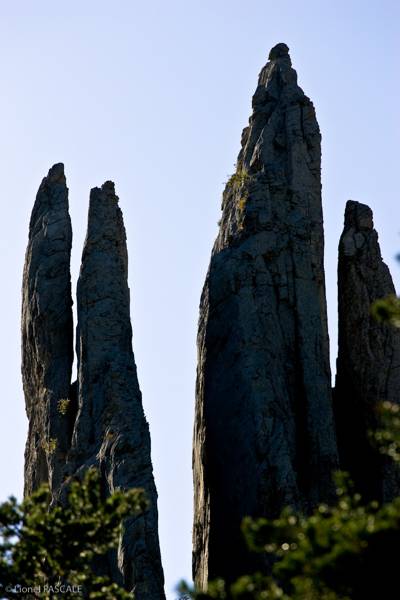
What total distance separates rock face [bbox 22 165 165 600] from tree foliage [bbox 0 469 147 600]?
9.95 meters

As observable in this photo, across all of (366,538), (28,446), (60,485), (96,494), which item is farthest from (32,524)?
(28,446)

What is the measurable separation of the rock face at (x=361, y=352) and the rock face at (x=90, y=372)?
644 centimetres

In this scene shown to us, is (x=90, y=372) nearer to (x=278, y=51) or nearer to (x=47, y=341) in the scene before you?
(x=47, y=341)

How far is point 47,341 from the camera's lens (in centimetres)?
4303

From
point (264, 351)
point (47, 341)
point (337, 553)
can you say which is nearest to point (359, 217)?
point (264, 351)

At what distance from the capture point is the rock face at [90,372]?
123 feet

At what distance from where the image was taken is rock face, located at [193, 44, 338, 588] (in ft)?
128

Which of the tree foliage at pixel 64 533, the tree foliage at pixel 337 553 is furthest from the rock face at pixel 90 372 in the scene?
the tree foliage at pixel 337 553

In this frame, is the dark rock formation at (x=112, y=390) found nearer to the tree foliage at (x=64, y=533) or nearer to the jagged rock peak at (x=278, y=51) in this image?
the jagged rock peak at (x=278, y=51)

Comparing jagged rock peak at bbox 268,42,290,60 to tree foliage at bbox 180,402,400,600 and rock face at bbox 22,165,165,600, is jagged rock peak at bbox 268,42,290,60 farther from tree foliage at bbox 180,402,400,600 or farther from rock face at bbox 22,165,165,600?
tree foliage at bbox 180,402,400,600

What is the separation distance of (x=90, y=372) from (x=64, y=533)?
1475 cm

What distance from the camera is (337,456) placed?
131 feet

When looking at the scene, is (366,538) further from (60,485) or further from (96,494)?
(60,485)

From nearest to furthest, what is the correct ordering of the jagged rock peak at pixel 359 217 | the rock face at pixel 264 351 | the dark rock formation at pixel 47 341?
the rock face at pixel 264 351 < the dark rock formation at pixel 47 341 < the jagged rock peak at pixel 359 217
